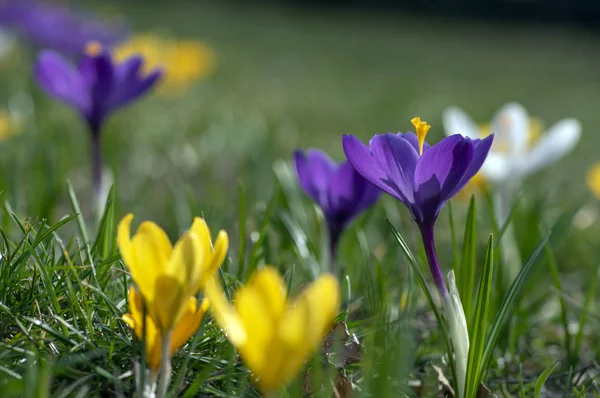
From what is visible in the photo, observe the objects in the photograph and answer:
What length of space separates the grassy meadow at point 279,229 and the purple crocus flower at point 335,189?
71 mm

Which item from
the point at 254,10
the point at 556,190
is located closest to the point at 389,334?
the point at 556,190

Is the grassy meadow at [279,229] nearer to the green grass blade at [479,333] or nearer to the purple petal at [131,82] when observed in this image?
the green grass blade at [479,333]

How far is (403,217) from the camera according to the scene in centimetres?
198

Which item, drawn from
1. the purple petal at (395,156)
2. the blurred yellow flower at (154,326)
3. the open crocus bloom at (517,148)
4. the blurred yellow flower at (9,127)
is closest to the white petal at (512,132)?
the open crocus bloom at (517,148)

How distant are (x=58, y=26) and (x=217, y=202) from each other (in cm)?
211

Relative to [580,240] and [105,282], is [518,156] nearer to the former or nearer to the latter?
[580,240]

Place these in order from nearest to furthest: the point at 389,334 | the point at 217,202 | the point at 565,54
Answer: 1. the point at 389,334
2. the point at 217,202
3. the point at 565,54

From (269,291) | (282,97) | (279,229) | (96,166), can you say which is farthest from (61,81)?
(282,97)

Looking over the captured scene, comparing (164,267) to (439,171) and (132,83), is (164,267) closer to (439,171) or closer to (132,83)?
(439,171)

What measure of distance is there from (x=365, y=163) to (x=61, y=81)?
2.31ft

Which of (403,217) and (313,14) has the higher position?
(403,217)

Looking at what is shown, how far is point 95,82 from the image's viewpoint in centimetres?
128

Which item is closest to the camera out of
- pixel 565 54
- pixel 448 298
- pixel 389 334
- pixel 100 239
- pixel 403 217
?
pixel 448 298

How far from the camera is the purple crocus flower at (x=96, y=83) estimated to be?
127 cm
